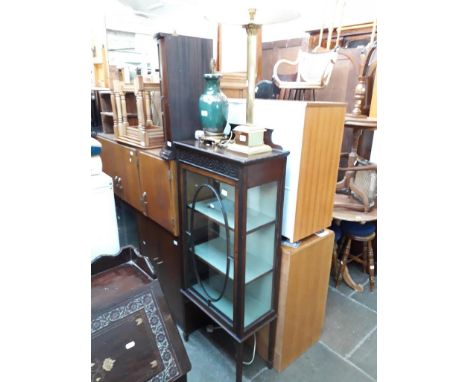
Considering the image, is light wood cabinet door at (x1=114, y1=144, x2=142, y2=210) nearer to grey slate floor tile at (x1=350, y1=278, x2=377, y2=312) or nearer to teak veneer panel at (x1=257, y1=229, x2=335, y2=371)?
teak veneer panel at (x1=257, y1=229, x2=335, y2=371)

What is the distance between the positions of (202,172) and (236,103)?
0.41m

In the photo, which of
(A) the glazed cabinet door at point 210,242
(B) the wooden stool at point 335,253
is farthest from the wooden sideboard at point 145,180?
(B) the wooden stool at point 335,253

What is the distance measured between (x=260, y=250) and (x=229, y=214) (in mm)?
270

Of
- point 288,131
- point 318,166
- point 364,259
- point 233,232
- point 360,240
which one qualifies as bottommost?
point 364,259

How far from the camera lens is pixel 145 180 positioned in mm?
1679

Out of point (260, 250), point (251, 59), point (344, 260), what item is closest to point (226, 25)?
point (251, 59)

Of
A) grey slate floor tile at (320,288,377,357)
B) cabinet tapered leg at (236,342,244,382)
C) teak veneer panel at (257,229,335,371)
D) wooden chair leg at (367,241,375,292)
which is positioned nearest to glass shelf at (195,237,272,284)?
teak veneer panel at (257,229,335,371)

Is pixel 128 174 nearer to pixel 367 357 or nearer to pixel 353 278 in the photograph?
pixel 367 357

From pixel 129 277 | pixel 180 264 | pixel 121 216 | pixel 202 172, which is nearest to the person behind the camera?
pixel 129 277

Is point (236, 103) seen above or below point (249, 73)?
below
